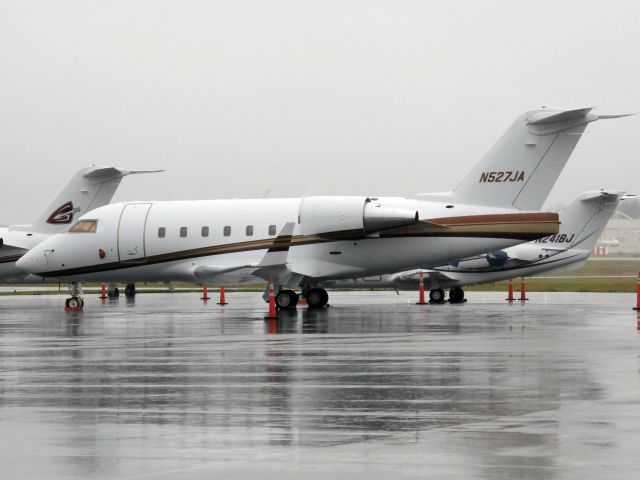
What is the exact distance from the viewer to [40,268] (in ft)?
113

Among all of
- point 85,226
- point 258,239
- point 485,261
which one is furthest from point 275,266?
point 485,261

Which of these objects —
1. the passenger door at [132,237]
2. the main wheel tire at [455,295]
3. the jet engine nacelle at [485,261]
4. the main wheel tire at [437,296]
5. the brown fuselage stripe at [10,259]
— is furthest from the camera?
the brown fuselage stripe at [10,259]

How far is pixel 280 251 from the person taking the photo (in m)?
30.6

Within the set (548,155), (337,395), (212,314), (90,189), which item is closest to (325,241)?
(212,314)

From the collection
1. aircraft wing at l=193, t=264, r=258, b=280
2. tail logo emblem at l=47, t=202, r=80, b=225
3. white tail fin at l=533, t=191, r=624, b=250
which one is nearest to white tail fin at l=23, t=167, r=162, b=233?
tail logo emblem at l=47, t=202, r=80, b=225

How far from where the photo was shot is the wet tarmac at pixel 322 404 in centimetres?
832

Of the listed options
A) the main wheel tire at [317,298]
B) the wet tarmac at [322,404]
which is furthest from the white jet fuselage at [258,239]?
the wet tarmac at [322,404]

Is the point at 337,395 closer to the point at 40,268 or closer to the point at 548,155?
the point at 548,155

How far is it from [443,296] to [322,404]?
2748cm

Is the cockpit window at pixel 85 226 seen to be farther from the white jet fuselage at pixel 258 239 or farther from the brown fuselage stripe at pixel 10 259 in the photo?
A: the brown fuselage stripe at pixel 10 259

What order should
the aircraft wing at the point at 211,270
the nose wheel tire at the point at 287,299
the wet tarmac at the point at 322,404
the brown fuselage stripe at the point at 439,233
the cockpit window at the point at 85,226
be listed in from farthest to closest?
the cockpit window at the point at 85,226
the nose wheel tire at the point at 287,299
the aircraft wing at the point at 211,270
the brown fuselage stripe at the point at 439,233
the wet tarmac at the point at 322,404

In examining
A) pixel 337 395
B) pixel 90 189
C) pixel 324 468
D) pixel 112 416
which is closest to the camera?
pixel 324 468

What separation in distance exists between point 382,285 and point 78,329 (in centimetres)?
1574

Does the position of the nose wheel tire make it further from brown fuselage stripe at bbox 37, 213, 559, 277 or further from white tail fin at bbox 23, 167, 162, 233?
white tail fin at bbox 23, 167, 162, 233
